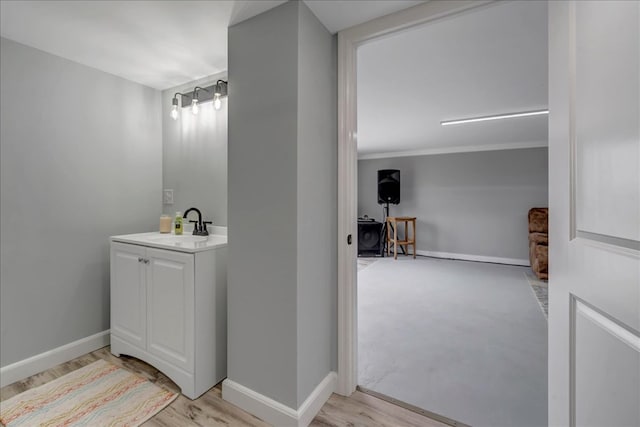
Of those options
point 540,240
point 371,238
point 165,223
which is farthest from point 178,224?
point 540,240

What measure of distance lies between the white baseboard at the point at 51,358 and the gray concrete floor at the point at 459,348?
196cm

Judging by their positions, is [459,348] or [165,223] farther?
[165,223]

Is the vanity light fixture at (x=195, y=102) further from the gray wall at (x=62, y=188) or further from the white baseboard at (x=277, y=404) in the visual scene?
the white baseboard at (x=277, y=404)

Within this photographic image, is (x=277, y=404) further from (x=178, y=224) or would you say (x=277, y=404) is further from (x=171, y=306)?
(x=178, y=224)

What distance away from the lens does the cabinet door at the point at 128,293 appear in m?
1.86

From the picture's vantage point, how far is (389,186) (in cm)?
615

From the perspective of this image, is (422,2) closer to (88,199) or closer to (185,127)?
(185,127)

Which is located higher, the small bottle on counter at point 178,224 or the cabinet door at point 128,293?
the small bottle on counter at point 178,224

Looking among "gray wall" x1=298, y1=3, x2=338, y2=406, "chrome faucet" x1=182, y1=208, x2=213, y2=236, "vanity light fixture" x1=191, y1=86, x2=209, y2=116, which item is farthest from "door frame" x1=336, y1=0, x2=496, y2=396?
"vanity light fixture" x1=191, y1=86, x2=209, y2=116

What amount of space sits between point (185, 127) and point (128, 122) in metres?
0.44

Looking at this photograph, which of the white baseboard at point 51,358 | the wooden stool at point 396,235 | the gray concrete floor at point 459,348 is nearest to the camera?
the gray concrete floor at point 459,348

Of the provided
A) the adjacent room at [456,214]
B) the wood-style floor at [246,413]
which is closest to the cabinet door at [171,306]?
the wood-style floor at [246,413]

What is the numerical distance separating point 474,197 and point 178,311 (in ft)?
19.1

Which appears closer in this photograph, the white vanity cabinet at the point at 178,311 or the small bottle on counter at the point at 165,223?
the white vanity cabinet at the point at 178,311
